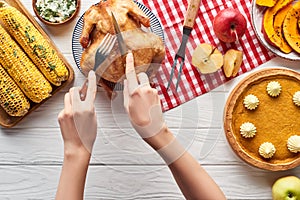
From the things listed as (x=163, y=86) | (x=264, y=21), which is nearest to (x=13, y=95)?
(x=163, y=86)

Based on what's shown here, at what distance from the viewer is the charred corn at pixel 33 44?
71.9 inches

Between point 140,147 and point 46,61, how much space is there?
424mm

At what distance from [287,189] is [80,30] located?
34.5 inches

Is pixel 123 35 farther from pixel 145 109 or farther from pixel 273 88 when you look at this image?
pixel 273 88

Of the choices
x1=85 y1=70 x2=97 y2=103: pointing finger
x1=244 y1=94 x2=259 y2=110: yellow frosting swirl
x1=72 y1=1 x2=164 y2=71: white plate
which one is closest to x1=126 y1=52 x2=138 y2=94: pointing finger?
Result: x1=85 y1=70 x2=97 y2=103: pointing finger

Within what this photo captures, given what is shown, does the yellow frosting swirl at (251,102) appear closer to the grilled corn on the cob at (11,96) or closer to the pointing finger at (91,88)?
the pointing finger at (91,88)

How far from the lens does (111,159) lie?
1.94m

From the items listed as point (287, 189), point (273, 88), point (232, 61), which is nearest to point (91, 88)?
point (232, 61)

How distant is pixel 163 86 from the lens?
1915mm

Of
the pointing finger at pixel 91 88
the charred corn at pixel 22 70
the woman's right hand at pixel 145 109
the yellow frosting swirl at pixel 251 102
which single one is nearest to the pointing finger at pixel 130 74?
the woman's right hand at pixel 145 109

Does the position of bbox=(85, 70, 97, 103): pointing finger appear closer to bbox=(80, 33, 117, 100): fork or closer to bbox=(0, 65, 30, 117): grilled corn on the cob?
bbox=(80, 33, 117, 100): fork

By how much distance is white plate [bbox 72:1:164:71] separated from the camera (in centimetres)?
188

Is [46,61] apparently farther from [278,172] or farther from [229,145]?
[278,172]

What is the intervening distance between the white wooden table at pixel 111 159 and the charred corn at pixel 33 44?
9cm
